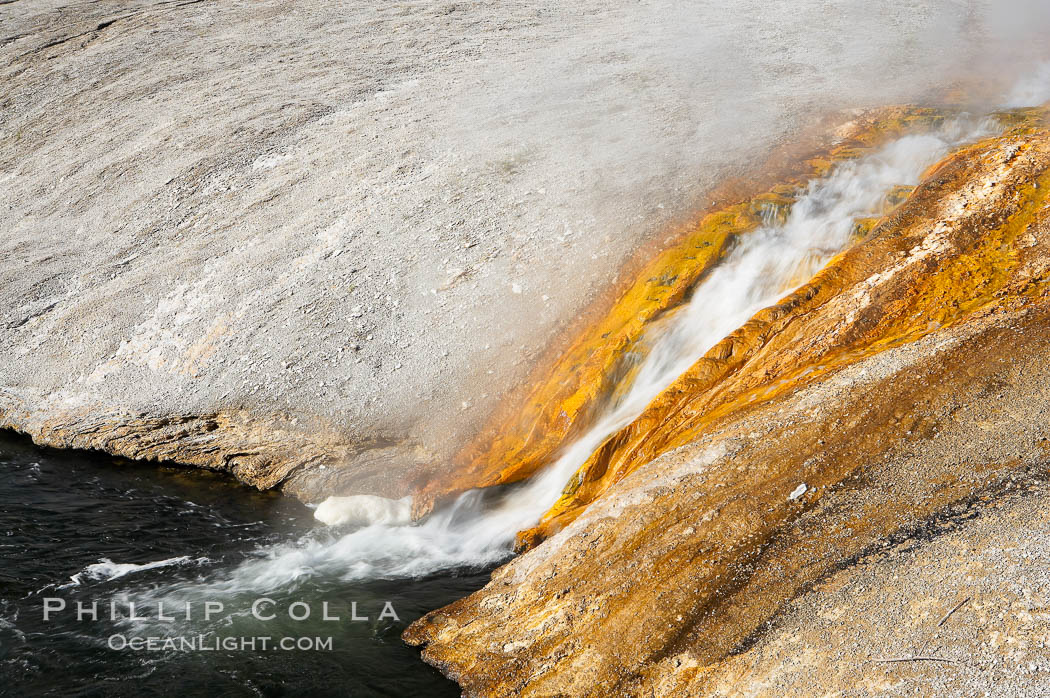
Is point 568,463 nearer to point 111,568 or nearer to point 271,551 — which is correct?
point 271,551

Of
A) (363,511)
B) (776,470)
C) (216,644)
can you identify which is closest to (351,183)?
(363,511)

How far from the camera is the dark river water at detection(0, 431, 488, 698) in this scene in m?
8.16

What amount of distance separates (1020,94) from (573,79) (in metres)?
10.1

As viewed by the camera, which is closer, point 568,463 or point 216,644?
point 216,644

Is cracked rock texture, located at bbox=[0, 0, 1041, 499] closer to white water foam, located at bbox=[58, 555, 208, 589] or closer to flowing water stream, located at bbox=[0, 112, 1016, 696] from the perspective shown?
flowing water stream, located at bbox=[0, 112, 1016, 696]

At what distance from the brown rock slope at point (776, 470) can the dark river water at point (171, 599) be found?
0.82 meters

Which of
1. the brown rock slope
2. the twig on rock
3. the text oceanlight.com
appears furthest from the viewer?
the text oceanlight.com

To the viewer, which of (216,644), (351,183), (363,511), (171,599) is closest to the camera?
(216,644)

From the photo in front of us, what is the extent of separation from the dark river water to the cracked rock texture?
0.84 meters

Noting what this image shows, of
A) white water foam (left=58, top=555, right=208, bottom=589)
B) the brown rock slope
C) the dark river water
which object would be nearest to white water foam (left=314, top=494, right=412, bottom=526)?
the dark river water

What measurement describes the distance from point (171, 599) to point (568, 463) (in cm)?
522

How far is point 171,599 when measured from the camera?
9453 millimetres

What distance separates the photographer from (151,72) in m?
22.1

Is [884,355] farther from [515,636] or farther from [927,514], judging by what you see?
[515,636]
